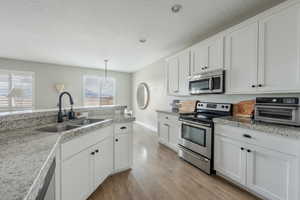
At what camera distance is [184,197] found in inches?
67.1

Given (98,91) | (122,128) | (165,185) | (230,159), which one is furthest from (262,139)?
(98,91)

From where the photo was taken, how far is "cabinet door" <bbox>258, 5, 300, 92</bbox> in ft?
→ 4.96

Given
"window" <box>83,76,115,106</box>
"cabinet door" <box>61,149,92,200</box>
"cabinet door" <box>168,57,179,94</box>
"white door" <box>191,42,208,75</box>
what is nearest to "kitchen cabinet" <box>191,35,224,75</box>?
"white door" <box>191,42,208,75</box>

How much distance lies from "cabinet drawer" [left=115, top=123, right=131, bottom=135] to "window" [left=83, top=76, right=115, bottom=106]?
446 centimetres

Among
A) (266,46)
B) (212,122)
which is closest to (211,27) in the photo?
(266,46)

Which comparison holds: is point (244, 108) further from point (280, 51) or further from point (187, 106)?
point (187, 106)

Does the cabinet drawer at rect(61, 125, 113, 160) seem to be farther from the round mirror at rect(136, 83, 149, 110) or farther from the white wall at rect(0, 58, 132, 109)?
the white wall at rect(0, 58, 132, 109)

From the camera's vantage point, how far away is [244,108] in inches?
87.4

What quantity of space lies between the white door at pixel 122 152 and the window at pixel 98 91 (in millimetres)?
4493

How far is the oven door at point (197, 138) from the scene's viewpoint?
2166 mm

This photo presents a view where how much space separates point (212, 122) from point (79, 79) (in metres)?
5.57

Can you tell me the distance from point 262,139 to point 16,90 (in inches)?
245

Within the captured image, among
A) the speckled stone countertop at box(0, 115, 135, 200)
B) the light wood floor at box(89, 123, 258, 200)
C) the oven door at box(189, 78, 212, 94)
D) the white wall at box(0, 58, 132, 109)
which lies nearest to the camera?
the speckled stone countertop at box(0, 115, 135, 200)

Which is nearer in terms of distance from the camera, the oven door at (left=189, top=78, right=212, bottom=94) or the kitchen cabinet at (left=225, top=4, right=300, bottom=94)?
the kitchen cabinet at (left=225, top=4, right=300, bottom=94)
